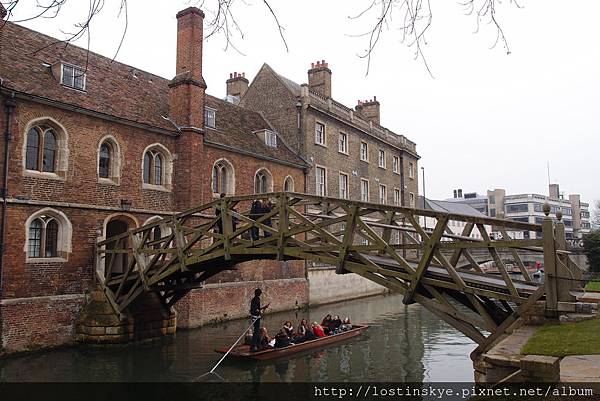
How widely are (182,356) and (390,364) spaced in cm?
571

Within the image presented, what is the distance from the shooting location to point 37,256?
47.6 feet

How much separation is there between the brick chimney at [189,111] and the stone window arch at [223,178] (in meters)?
0.85

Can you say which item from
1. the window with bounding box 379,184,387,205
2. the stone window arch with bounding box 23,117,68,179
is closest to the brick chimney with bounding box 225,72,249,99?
the window with bounding box 379,184,387,205

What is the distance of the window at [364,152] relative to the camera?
3146 centimetres

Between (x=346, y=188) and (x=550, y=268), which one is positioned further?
(x=346, y=188)

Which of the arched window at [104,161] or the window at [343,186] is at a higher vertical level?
the window at [343,186]

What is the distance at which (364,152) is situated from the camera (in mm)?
31922

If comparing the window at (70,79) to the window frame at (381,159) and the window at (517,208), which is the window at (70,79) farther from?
the window at (517,208)

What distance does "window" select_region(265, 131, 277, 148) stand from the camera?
973 inches

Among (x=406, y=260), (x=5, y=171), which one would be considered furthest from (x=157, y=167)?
(x=406, y=260)

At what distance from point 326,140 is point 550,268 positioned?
828 inches

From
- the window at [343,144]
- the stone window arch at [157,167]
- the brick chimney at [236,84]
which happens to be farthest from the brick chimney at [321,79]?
the stone window arch at [157,167]

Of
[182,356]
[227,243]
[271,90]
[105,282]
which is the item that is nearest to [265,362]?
[182,356]

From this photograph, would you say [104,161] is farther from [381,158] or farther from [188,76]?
[381,158]
